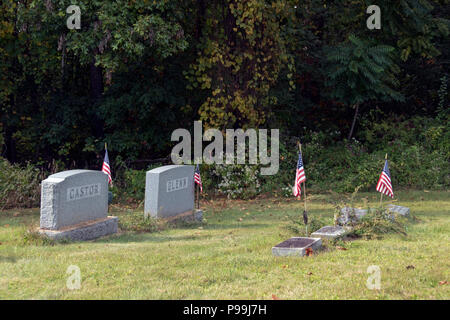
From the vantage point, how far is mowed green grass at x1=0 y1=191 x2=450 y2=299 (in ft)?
20.9

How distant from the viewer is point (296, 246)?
8250mm

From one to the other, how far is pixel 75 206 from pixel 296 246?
4308 millimetres

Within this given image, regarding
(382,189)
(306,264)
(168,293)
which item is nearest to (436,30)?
(382,189)

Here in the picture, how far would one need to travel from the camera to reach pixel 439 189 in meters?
16.8

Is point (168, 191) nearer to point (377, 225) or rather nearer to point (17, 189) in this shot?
point (377, 225)

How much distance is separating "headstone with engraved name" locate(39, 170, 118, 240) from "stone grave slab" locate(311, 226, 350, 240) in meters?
4.08

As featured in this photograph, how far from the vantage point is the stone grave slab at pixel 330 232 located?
9.18 m

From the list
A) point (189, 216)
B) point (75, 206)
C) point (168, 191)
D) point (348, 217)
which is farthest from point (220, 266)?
point (189, 216)

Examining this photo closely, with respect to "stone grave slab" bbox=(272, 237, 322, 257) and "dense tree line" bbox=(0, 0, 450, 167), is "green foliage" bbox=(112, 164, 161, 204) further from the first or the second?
"stone grave slab" bbox=(272, 237, 322, 257)

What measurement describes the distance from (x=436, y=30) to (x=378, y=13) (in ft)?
7.64

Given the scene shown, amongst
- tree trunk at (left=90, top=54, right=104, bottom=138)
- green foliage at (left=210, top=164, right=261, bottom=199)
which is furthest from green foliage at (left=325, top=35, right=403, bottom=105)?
tree trunk at (left=90, top=54, right=104, bottom=138)

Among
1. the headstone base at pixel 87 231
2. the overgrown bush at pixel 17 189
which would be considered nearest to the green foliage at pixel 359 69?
the overgrown bush at pixel 17 189

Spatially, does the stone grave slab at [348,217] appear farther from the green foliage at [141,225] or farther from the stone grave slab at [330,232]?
the green foliage at [141,225]
